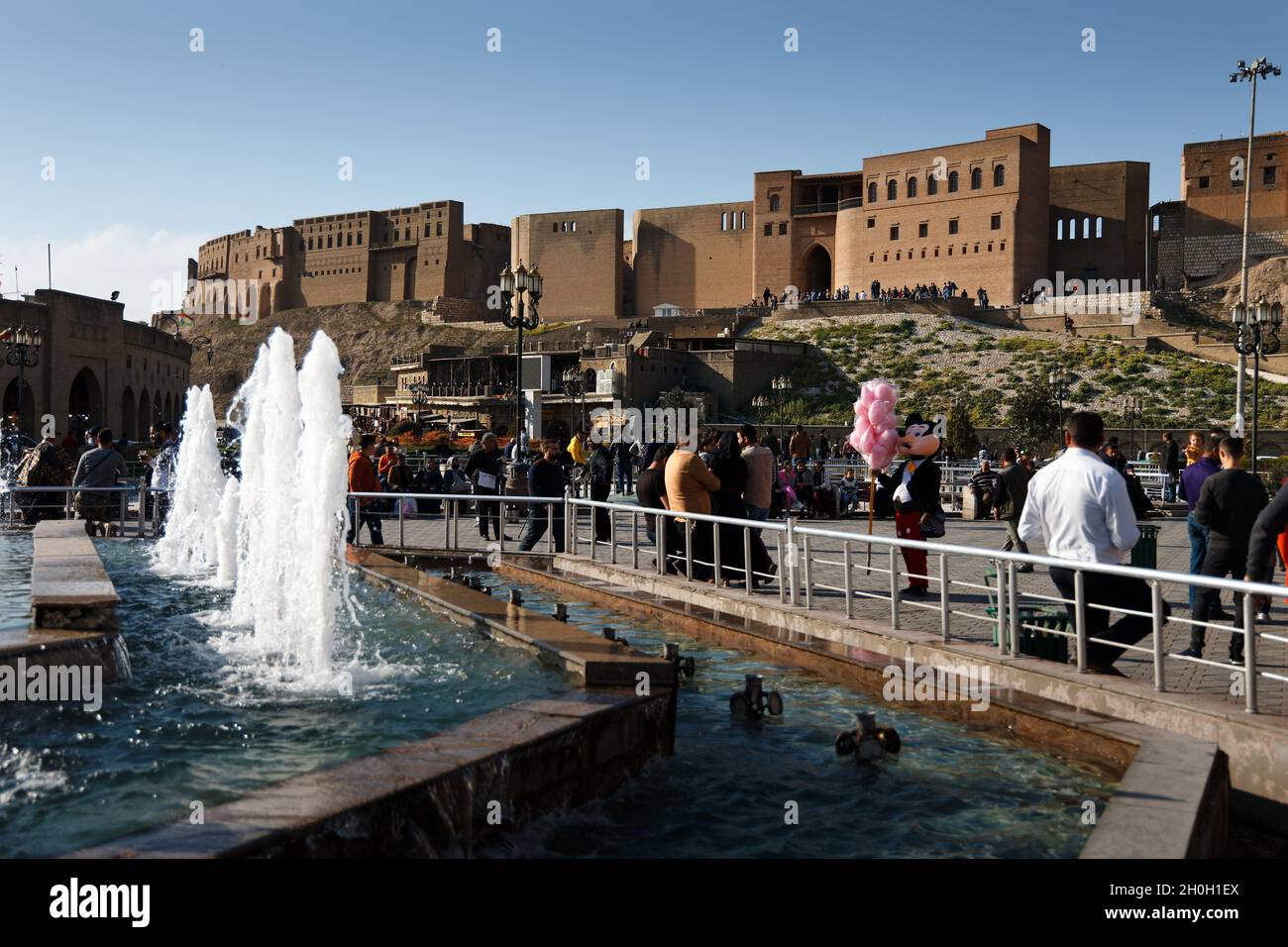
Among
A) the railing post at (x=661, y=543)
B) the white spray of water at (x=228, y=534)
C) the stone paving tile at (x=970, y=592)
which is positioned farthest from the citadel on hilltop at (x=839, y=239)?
the railing post at (x=661, y=543)

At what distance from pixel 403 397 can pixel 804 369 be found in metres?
25.4

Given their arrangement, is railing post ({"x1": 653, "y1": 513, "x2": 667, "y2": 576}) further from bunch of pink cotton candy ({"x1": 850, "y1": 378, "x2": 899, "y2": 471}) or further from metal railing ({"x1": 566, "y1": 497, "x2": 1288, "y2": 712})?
bunch of pink cotton candy ({"x1": 850, "y1": 378, "x2": 899, "y2": 471})

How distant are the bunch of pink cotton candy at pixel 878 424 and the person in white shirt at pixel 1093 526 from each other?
4.07 metres

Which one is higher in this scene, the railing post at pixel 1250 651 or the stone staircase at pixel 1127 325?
the stone staircase at pixel 1127 325

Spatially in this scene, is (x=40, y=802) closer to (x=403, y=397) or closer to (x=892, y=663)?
(x=892, y=663)

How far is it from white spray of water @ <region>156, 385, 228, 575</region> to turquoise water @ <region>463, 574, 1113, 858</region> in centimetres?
917

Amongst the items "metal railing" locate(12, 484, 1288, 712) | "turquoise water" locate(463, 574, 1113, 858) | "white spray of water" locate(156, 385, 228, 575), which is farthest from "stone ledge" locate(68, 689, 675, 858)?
"white spray of water" locate(156, 385, 228, 575)

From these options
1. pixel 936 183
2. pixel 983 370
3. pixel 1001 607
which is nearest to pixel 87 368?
pixel 983 370

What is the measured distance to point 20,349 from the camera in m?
27.3

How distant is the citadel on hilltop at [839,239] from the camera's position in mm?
64562

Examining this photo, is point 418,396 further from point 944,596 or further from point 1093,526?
point 1093,526

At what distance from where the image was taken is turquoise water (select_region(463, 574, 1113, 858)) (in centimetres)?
441

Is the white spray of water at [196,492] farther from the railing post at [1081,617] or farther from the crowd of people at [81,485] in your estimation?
the railing post at [1081,617]

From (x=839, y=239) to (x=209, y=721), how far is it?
70.3 m
